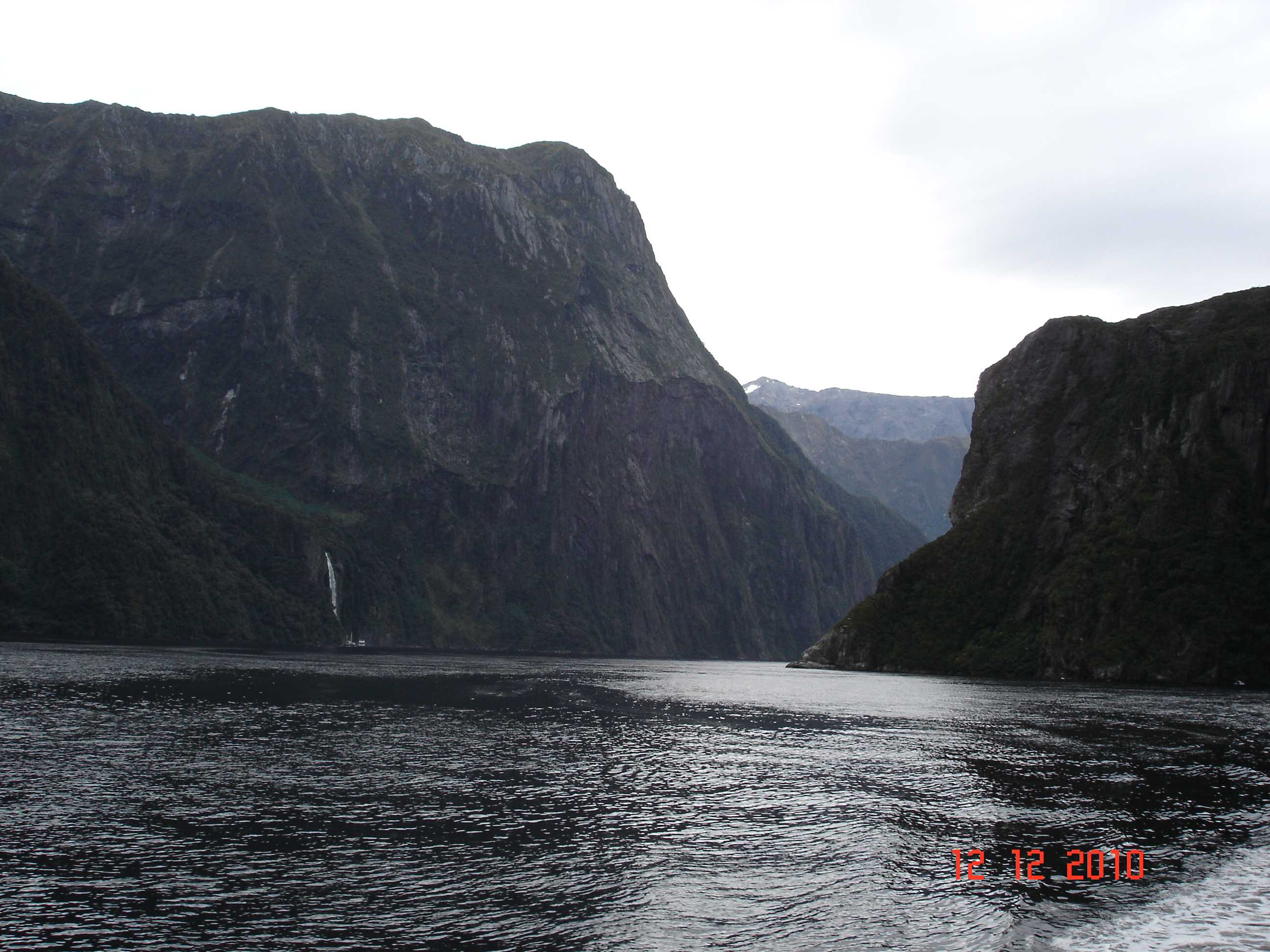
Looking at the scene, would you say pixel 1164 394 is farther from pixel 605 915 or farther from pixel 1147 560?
pixel 605 915

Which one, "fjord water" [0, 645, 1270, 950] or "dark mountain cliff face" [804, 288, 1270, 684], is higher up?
"dark mountain cliff face" [804, 288, 1270, 684]

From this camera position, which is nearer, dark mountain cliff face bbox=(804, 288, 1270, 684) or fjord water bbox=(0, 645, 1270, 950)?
fjord water bbox=(0, 645, 1270, 950)

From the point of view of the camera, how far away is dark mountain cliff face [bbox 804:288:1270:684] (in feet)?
498

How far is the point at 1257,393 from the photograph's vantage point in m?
171

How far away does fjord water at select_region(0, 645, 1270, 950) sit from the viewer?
2784 centimetres

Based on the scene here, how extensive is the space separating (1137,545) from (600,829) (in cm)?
15039

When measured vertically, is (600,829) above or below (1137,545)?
below

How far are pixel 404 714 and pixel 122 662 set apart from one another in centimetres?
6065

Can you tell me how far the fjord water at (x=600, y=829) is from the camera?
91.4 ft

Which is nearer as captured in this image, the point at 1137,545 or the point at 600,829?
the point at 600,829

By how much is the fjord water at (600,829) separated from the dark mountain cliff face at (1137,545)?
7807cm

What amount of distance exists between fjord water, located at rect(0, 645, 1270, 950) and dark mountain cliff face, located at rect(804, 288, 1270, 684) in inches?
3074

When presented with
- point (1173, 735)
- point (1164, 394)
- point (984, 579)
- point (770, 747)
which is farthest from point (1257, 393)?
point (770, 747)

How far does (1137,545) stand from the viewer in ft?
545
